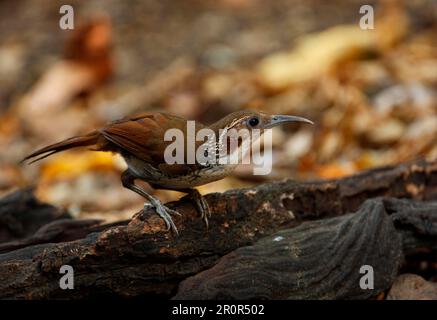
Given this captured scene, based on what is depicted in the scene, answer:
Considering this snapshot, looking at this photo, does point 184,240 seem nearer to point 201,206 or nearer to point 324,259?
point 201,206

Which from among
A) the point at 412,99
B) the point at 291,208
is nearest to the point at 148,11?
the point at 412,99

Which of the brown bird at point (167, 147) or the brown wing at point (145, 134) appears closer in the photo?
the brown bird at point (167, 147)

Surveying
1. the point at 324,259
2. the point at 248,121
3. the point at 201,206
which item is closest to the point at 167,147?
the point at 201,206

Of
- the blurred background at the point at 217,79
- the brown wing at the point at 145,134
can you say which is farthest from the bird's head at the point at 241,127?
the blurred background at the point at 217,79

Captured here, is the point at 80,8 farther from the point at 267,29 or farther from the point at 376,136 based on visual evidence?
the point at 376,136

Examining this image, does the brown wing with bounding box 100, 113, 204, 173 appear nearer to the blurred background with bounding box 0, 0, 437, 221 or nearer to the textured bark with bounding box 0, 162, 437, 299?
the textured bark with bounding box 0, 162, 437, 299

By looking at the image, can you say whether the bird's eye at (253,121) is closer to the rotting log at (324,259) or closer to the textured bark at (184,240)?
the textured bark at (184,240)
